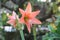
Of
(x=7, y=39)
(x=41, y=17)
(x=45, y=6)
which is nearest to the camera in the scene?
(x=7, y=39)

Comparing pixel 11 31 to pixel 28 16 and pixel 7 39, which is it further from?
pixel 28 16

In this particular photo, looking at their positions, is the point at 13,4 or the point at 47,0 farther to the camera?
the point at 47,0

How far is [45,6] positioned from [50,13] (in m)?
0.07

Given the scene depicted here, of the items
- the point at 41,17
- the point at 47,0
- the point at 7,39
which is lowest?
the point at 7,39

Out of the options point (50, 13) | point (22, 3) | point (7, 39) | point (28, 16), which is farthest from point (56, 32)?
point (50, 13)

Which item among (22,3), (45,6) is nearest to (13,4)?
(22,3)

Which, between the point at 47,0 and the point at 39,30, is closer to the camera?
the point at 39,30

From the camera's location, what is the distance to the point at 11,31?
1555 mm

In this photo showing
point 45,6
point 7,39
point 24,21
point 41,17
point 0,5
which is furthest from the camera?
point 45,6

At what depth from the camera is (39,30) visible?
162 centimetres

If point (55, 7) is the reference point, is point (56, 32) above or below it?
below

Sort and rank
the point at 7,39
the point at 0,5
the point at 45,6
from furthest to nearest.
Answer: the point at 45,6
the point at 0,5
the point at 7,39

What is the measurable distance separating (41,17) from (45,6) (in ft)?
0.52

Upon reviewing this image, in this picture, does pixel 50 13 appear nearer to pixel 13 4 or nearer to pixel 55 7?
pixel 55 7
